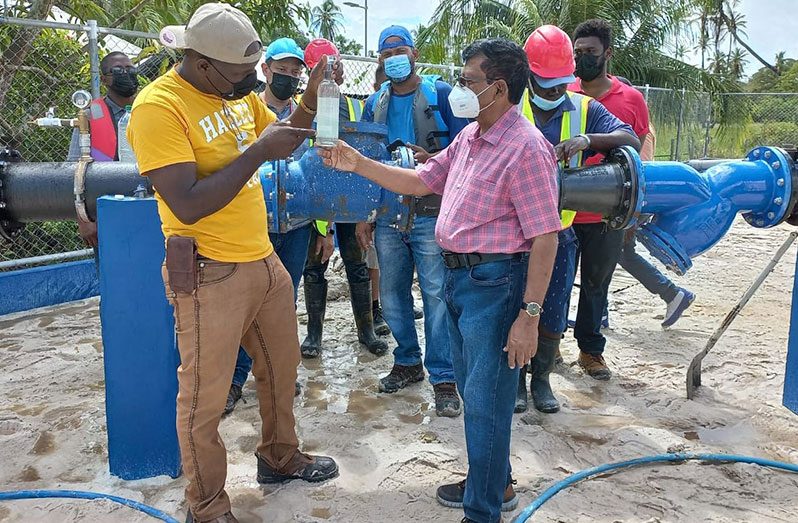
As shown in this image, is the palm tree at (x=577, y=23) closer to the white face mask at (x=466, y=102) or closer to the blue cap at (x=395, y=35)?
the blue cap at (x=395, y=35)

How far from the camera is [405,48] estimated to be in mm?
3457

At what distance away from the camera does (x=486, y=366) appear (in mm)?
2227

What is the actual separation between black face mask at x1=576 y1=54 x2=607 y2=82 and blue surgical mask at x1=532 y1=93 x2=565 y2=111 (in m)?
0.79

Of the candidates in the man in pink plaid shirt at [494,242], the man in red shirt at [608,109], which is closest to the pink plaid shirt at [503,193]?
the man in pink plaid shirt at [494,242]

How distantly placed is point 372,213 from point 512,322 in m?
0.78

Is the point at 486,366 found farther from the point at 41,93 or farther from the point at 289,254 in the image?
the point at 41,93

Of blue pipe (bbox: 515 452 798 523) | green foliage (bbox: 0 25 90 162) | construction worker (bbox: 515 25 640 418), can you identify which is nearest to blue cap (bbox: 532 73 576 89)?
construction worker (bbox: 515 25 640 418)

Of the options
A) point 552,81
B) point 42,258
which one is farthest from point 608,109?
point 42,258

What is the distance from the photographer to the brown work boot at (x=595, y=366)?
394 cm

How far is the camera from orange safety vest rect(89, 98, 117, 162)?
3.96 metres

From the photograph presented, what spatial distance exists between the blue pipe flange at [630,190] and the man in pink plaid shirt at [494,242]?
55 centimetres

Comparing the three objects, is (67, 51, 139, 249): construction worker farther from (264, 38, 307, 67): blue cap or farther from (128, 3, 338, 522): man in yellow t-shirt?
(128, 3, 338, 522): man in yellow t-shirt

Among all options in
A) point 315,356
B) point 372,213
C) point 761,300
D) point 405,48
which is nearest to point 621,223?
point 372,213

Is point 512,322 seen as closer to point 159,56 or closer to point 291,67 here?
point 291,67
